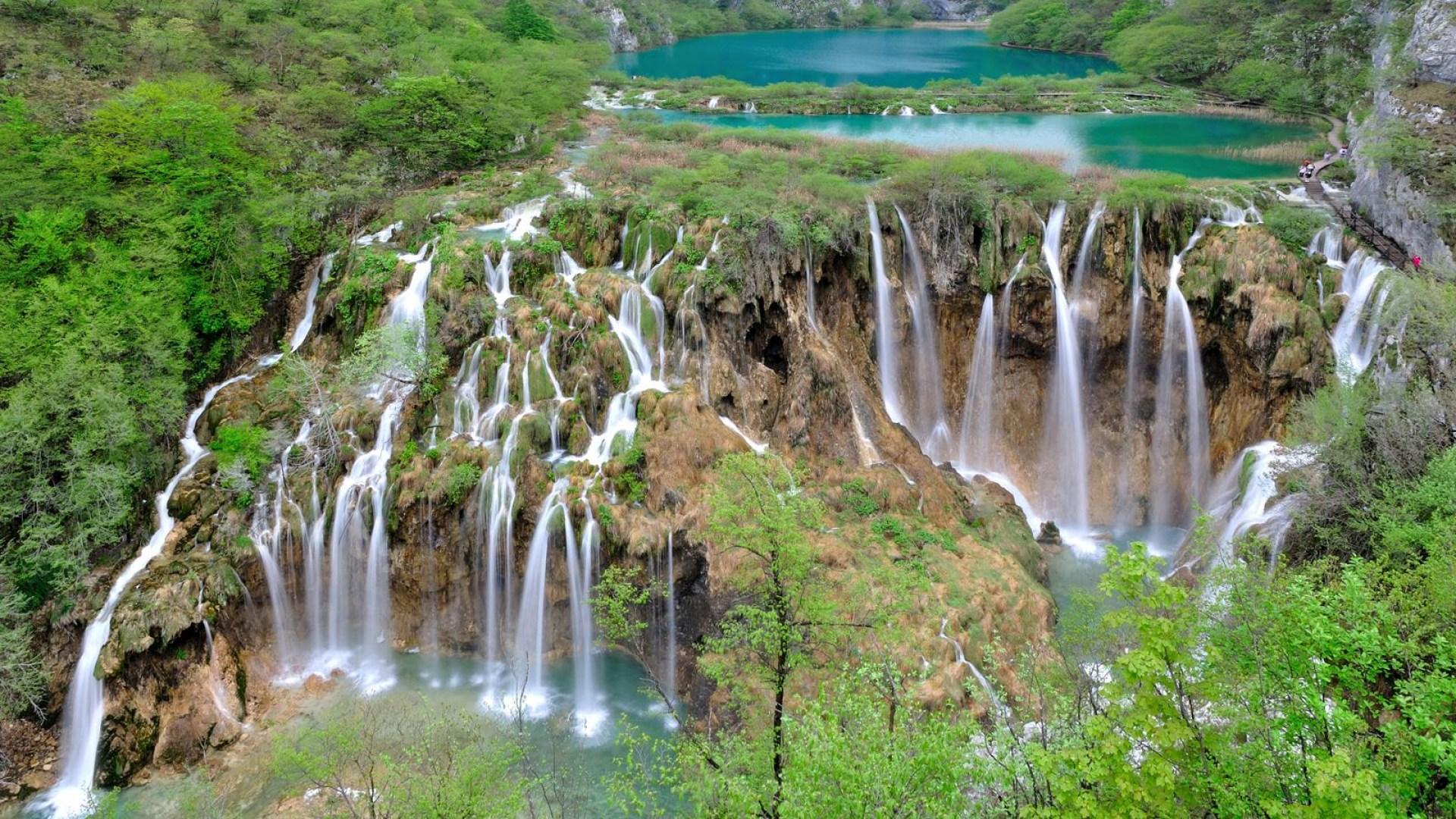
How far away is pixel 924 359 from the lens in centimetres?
2645

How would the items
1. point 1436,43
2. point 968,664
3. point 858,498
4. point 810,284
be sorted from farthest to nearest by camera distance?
point 1436,43 < point 810,284 < point 858,498 < point 968,664

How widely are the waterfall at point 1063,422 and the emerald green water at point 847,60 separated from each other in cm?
4867

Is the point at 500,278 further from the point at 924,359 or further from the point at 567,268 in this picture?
the point at 924,359

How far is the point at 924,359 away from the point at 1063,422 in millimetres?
5192

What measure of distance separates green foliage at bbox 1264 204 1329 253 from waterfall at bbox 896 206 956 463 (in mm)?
10728

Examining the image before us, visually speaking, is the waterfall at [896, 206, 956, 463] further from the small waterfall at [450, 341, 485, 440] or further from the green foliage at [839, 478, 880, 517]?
the small waterfall at [450, 341, 485, 440]

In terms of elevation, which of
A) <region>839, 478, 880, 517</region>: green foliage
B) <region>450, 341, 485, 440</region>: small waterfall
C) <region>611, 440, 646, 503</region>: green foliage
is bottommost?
<region>839, 478, 880, 517</region>: green foliage

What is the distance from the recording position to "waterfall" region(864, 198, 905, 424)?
25.5m

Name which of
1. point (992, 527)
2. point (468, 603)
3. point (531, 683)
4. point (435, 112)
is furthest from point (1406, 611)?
point (435, 112)

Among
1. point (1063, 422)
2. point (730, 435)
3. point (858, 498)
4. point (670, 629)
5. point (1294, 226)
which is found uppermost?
point (1294, 226)

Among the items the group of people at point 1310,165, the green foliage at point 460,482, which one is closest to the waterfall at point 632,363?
the green foliage at point 460,482

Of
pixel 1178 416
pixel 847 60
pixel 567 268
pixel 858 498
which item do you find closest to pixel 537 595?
pixel 858 498

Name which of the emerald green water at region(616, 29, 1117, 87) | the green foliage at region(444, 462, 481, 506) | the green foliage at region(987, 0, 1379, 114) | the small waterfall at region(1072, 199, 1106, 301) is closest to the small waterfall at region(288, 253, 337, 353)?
the green foliage at region(444, 462, 481, 506)

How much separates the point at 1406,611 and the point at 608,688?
15731 millimetres
